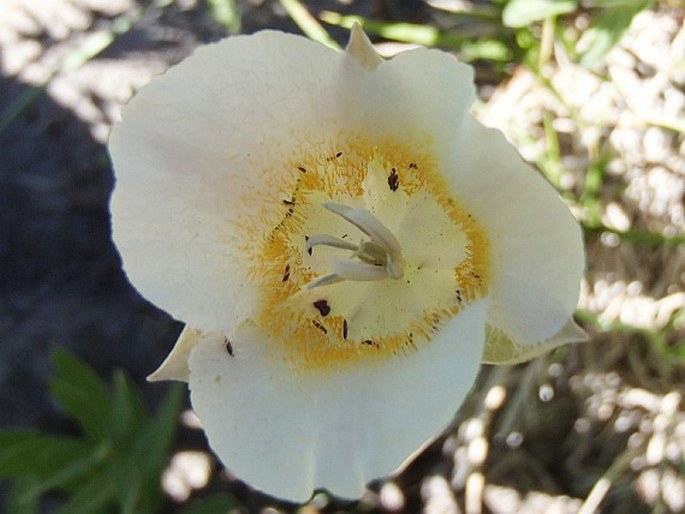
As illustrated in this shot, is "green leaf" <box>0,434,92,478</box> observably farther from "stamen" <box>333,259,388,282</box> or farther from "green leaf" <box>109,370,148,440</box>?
"stamen" <box>333,259,388,282</box>

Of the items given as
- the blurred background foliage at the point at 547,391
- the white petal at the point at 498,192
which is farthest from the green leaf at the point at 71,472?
the white petal at the point at 498,192

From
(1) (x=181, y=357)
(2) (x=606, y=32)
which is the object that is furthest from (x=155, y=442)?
(2) (x=606, y=32)

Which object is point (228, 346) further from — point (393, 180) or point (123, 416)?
point (123, 416)

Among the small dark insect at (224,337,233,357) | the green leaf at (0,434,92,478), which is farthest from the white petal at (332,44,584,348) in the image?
the green leaf at (0,434,92,478)

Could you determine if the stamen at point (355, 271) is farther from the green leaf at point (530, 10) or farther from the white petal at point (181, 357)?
the green leaf at point (530, 10)

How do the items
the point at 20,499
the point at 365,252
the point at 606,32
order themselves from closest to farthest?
the point at 365,252
the point at 606,32
the point at 20,499

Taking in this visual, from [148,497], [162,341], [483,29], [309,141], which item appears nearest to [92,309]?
[162,341]

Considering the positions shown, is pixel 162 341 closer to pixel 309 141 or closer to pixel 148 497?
pixel 148 497
